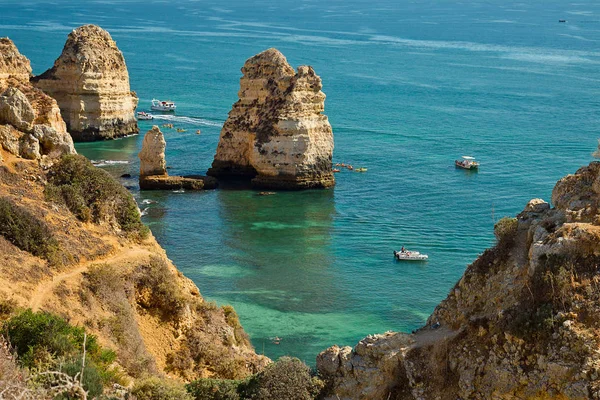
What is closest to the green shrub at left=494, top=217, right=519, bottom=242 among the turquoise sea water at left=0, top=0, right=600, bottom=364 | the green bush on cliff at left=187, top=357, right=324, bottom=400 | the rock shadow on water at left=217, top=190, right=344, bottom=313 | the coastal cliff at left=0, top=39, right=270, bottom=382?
the green bush on cliff at left=187, top=357, right=324, bottom=400

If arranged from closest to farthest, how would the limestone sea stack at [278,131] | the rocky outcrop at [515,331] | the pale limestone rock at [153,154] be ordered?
the rocky outcrop at [515,331]
the pale limestone rock at [153,154]
the limestone sea stack at [278,131]

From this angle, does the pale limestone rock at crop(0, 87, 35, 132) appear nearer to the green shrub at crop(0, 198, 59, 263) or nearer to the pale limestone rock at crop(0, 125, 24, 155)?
the pale limestone rock at crop(0, 125, 24, 155)

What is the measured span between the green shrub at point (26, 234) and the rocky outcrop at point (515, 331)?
9226 millimetres

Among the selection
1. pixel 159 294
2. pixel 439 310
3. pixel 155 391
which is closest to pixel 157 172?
pixel 159 294

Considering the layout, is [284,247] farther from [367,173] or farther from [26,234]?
[26,234]

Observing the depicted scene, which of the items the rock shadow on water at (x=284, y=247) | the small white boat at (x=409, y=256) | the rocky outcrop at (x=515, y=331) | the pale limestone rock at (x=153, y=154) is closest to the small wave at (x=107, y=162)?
the pale limestone rock at (x=153, y=154)

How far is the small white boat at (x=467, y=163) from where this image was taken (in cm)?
6956

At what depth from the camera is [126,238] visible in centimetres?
2822

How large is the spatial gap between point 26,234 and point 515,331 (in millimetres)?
13546

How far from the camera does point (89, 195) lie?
28547 millimetres

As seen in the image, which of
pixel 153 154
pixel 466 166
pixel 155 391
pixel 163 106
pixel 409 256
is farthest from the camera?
pixel 163 106

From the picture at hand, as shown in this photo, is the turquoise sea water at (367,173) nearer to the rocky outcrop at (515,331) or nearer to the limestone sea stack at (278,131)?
the limestone sea stack at (278,131)

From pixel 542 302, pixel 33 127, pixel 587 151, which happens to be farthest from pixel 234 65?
pixel 542 302

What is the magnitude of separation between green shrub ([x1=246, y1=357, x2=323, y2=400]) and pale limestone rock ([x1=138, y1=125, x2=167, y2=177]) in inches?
1752
